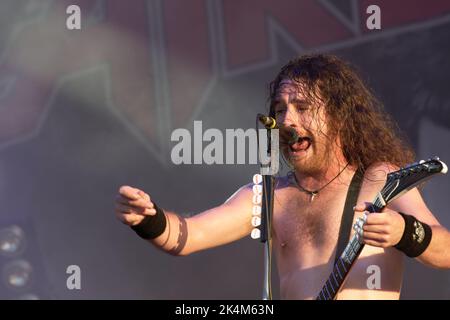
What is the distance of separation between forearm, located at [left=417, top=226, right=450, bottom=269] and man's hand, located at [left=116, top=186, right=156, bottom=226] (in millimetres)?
1009

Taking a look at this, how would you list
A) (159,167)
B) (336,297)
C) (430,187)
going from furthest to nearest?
(159,167)
(430,187)
(336,297)

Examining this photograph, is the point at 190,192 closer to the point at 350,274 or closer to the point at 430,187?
the point at 430,187

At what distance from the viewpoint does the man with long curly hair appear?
3387mm

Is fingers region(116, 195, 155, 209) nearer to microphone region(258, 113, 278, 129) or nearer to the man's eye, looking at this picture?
microphone region(258, 113, 278, 129)

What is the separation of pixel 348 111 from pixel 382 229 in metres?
1.01

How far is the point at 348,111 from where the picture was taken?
12.4 ft

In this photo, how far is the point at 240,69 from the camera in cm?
520

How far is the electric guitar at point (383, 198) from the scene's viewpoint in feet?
9.85

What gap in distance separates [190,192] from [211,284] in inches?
22.5

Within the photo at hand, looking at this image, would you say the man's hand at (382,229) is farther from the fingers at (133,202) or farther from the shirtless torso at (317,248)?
the fingers at (133,202)

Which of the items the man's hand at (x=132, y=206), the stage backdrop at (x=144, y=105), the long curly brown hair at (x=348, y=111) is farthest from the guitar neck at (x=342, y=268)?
the stage backdrop at (x=144, y=105)

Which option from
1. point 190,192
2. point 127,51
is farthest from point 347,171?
point 127,51

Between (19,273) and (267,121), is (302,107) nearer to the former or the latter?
(267,121)

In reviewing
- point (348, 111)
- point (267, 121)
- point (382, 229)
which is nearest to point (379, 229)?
point (382, 229)
